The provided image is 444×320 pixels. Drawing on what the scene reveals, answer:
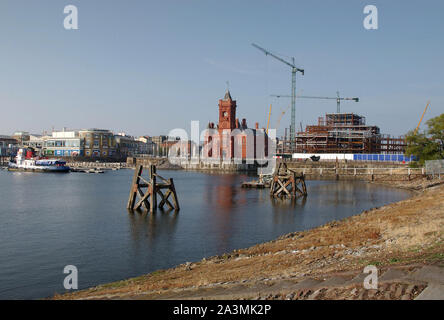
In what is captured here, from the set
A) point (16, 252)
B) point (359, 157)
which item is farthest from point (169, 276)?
point (359, 157)

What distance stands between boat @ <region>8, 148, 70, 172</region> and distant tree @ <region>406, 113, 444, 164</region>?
9356 centimetres

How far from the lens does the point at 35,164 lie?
119875mm

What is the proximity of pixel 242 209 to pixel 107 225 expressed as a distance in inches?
593

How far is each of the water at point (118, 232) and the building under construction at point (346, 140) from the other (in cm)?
7489

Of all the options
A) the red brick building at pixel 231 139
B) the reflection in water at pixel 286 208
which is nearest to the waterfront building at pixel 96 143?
the red brick building at pixel 231 139

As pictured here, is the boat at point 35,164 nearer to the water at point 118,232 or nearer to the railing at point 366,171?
the railing at point 366,171

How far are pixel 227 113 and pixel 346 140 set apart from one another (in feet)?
131

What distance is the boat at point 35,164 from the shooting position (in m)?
116

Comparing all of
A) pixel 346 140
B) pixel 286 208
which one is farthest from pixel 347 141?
pixel 286 208

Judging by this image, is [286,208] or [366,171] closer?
[286,208]

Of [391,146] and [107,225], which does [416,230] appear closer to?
[107,225]

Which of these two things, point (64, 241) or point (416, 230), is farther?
point (64, 241)

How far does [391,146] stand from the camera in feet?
415

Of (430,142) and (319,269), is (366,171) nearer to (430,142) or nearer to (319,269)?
(430,142)
